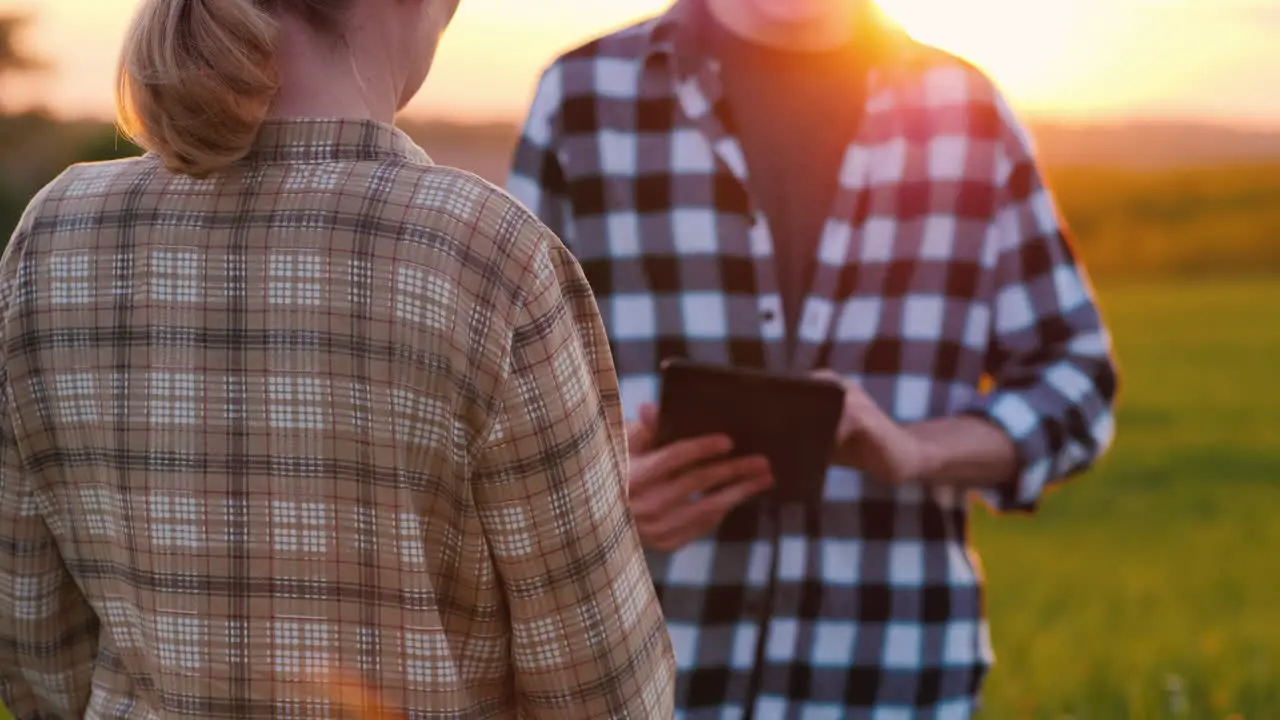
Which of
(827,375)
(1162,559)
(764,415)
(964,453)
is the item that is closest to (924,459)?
(964,453)

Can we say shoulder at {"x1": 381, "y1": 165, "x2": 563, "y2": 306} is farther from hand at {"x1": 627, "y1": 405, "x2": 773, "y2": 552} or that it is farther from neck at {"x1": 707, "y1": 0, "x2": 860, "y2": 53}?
neck at {"x1": 707, "y1": 0, "x2": 860, "y2": 53}

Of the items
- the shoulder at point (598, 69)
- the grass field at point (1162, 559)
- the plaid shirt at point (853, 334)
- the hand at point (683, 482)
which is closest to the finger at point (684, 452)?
the hand at point (683, 482)

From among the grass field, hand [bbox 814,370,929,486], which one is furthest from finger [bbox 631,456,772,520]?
the grass field

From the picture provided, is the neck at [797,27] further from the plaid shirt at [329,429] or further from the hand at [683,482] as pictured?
the plaid shirt at [329,429]

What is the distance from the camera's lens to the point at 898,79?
2.30 metres

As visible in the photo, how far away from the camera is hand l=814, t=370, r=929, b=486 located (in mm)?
2053

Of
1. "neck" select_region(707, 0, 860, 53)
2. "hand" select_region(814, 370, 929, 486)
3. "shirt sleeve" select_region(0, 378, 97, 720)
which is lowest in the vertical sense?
"hand" select_region(814, 370, 929, 486)

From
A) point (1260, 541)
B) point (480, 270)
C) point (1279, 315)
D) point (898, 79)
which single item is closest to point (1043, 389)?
point (898, 79)

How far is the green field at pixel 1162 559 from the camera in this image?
5141 millimetres

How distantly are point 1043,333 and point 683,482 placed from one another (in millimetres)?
737

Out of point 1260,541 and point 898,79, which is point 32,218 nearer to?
point 898,79

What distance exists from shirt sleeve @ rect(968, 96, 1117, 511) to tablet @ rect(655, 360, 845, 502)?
1.36 feet

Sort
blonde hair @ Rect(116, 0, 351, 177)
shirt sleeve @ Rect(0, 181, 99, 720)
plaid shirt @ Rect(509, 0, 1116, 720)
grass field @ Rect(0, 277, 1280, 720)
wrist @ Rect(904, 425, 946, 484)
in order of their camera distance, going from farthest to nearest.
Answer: grass field @ Rect(0, 277, 1280, 720) < plaid shirt @ Rect(509, 0, 1116, 720) < wrist @ Rect(904, 425, 946, 484) < shirt sleeve @ Rect(0, 181, 99, 720) < blonde hair @ Rect(116, 0, 351, 177)

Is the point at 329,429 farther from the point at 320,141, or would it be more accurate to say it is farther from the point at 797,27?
the point at 797,27
